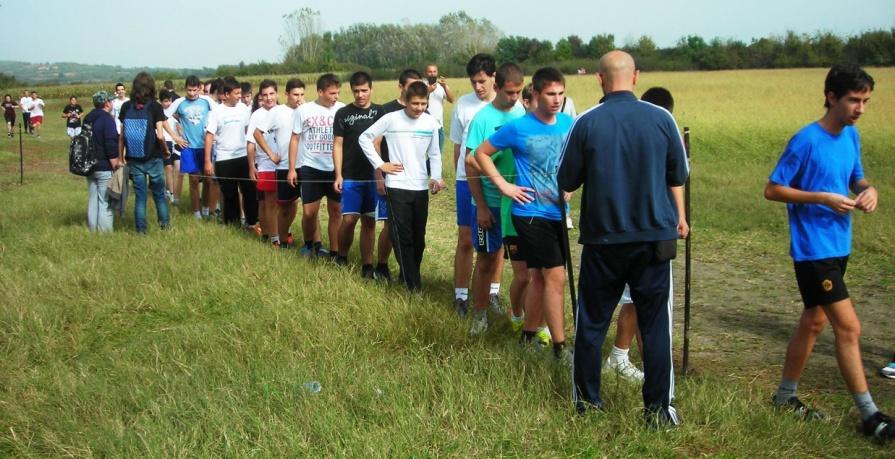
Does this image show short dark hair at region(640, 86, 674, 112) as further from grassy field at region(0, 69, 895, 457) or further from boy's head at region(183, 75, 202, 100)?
boy's head at region(183, 75, 202, 100)

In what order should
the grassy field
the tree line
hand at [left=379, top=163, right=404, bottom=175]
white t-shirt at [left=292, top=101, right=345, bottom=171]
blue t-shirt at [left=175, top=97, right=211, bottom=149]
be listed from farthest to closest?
the tree line
blue t-shirt at [left=175, top=97, right=211, bottom=149]
white t-shirt at [left=292, top=101, right=345, bottom=171]
hand at [left=379, top=163, right=404, bottom=175]
the grassy field

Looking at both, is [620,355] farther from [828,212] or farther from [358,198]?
[358,198]

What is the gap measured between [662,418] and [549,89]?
2.23 metres

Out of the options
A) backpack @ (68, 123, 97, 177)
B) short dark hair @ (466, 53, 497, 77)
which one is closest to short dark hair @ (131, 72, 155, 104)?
backpack @ (68, 123, 97, 177)

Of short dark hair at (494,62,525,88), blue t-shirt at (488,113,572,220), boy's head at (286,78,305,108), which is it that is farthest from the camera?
boy's head at (286,78,305,108)

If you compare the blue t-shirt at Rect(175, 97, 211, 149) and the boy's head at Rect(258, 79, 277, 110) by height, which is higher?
the boy's head at Rect(258, 79, 277, 110)

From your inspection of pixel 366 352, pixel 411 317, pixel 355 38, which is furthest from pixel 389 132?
pixel 355 38

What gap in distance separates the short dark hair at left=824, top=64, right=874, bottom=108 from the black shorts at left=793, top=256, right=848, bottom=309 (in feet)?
2.90

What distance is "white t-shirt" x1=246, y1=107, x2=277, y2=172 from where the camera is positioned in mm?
10383

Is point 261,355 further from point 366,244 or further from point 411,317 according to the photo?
point 366,244

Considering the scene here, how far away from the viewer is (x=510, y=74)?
21.9ft

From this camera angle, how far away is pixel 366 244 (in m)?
8.83

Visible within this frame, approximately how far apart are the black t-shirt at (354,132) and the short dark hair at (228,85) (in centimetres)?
352

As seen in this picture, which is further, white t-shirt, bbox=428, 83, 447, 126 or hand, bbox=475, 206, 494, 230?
white t-shirt, bbox=428, 83, 447, 126
